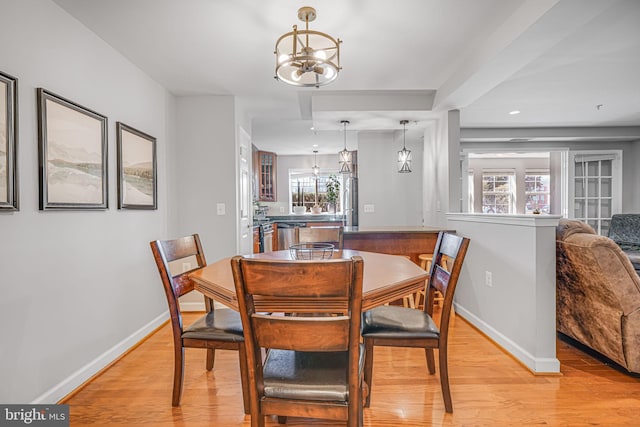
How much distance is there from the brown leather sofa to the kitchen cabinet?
5.50m

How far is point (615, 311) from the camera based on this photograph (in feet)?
6.66

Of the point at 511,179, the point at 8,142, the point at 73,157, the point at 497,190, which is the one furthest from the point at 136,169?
the point at 511,179

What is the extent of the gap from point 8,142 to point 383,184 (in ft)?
14.4

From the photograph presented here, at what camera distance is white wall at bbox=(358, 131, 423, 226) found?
17.0ft

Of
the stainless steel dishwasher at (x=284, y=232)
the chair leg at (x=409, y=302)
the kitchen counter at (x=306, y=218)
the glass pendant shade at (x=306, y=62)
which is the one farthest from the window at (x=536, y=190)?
the glass pendant shade at (x=306, y=62)

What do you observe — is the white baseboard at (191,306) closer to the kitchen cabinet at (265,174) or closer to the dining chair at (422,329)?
the dining chair at (422,329)

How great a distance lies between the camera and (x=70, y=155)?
2008 mm

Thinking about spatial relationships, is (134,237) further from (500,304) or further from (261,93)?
(500,304)

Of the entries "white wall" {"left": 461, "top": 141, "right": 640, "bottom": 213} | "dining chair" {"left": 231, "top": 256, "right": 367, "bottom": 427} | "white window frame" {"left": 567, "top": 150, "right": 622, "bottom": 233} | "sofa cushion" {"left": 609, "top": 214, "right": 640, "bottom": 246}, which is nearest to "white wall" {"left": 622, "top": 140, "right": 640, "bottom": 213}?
"white wall" {"left": 461, "top": 141, "right": 640, "bottom": 213}

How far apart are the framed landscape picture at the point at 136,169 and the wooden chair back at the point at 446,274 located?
7.51 ft

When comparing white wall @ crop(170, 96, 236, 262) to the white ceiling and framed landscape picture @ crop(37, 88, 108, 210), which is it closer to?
the white ceiling

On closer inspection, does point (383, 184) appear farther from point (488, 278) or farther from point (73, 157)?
point (73, 157)

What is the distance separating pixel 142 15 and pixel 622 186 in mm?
7067

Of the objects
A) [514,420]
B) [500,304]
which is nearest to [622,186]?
[500,304]
